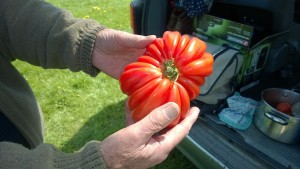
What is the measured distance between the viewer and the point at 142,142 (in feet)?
4.22

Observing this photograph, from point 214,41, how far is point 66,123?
70.1 inches

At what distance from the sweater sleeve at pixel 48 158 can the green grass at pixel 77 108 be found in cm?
172

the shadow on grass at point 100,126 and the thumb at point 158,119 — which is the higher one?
the thumb at point 158,119

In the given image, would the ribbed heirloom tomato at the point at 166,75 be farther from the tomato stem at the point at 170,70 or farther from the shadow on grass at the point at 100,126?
the shadow on grass at the point at 100,126

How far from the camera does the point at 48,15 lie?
1.72 m

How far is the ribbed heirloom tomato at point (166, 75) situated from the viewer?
147 centimetres

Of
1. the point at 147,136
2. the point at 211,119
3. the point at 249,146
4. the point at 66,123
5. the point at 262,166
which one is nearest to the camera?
the point at 147,136

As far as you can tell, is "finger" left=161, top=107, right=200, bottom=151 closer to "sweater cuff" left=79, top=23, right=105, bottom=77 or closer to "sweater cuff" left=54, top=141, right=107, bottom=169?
"sweater cuff" left=54, top=141, right=107, bottom=169

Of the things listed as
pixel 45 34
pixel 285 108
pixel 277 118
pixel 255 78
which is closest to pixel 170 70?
pixel 45 34

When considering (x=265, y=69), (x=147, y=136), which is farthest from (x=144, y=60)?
(x=265, y=69)

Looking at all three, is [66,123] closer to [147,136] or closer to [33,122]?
[33,122]

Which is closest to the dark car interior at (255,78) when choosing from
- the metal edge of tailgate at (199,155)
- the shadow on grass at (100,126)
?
the metal edge of tailgate at (199,155)

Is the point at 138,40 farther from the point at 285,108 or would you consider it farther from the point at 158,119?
the point at 285,108

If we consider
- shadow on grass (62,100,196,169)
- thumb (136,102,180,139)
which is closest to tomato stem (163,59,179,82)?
thumb (136,102,180,139)
